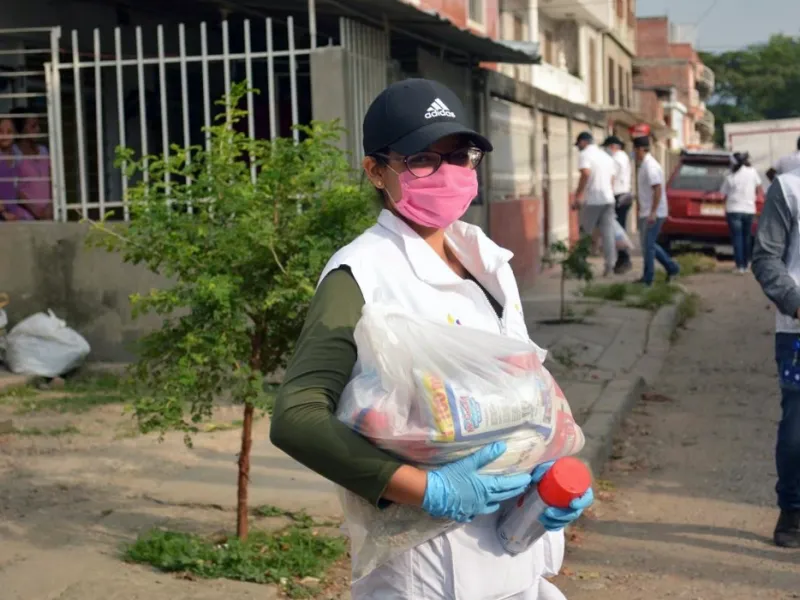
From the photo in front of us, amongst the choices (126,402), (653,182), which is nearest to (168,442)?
(126,402)

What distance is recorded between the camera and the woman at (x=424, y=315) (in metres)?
2.26

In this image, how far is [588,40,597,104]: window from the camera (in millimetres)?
32094

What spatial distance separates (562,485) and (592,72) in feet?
102

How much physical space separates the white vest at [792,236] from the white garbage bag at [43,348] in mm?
5294

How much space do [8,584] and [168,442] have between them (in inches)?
97.3

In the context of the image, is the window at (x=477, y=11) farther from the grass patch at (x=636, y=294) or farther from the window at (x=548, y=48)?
the window at (x=548, y=48)

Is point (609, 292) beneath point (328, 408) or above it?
beneath

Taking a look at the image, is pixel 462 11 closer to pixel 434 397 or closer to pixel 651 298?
pixel 651 298

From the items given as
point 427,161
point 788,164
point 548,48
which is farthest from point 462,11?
point 427,161

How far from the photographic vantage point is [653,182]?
14977 millimetres

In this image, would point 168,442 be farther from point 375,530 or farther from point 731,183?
point 731,183

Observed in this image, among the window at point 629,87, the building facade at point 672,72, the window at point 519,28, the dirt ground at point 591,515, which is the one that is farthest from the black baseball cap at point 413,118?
the building facade at point 672,72

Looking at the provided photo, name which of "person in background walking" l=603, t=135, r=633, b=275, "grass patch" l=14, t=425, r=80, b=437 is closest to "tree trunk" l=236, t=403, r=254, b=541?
"grass patch" l=14, t=425, r=80, b=437

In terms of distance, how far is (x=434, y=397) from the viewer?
7.31ft
